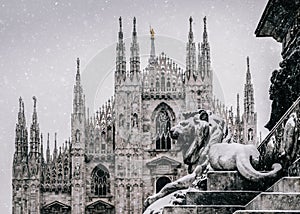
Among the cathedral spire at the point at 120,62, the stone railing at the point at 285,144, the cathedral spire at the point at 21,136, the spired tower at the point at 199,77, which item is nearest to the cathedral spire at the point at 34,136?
the cathedral spire at the point at 21,136

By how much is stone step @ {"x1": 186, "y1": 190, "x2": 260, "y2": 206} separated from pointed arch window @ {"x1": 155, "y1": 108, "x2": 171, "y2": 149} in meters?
43.9

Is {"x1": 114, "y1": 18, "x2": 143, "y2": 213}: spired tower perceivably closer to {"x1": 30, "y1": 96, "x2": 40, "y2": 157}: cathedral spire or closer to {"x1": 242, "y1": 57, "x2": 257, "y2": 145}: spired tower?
{"x1": 30, "y1": 96, "x2": 40, "y2": 157}: cathedral spire

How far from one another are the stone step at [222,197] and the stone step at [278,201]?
948 mm

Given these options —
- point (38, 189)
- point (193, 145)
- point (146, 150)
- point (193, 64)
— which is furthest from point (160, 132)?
point (193, 145)

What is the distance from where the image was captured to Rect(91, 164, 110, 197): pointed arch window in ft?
164

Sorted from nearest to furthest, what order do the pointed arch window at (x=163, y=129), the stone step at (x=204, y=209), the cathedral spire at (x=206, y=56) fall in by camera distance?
the stone step at (x=204, y=209)
the cathedral spire at (x=206, y=56)
the pointed arch window at (x=163, y=129)

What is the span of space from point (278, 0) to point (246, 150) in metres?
1.96

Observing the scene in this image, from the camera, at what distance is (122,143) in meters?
49.9

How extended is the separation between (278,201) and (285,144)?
161 cm

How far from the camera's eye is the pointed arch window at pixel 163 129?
2026 inches

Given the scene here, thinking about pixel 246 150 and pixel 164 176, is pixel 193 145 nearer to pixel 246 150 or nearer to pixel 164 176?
pixel 246 150

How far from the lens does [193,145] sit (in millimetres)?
9242

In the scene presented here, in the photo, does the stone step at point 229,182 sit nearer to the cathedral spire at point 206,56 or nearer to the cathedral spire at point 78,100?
the cathedral spire at point 78,100

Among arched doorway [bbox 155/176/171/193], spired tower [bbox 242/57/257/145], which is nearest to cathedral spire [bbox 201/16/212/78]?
spired tower [bbox 242/57/257/145]
